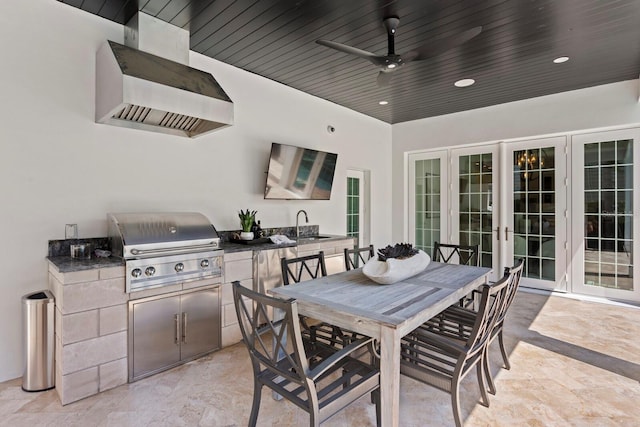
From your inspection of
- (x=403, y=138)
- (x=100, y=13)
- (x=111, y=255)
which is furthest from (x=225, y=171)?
(x=403, y=138)

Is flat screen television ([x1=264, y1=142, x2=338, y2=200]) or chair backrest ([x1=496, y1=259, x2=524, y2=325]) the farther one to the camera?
flat screen television ([x1=264, y1=142, x2=338, y2=200])

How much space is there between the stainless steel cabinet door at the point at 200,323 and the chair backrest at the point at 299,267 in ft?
2.32

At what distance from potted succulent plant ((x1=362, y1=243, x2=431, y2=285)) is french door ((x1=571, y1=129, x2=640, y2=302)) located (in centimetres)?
351

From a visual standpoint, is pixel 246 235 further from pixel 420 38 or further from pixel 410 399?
pixel 420 38

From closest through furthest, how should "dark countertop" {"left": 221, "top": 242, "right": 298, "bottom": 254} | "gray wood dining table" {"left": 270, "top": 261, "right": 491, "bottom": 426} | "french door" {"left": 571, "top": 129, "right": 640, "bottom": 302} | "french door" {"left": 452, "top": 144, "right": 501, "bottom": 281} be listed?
"gray wood dining table" {"left": 270, "top": 261, "right": 491, "bottom": 426}
"dark countertop" {"left": 221, "top": 242, "right": 298, "bottom": 254}
"french door" {"left": 571, "top": 129, "right": 640, "bottom": 302}
"french door" {"left": 452, "top": 144, "right": 501, "bottom": 281}

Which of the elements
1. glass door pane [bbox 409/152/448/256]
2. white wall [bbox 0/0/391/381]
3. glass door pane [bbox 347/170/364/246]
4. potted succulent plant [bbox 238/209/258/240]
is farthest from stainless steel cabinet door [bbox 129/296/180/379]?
glass door pane [bbox 409/152/448/256]

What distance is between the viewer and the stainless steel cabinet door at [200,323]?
2777mm

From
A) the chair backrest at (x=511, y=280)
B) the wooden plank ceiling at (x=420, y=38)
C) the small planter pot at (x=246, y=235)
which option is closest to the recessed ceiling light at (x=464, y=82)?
the wooden plank ceiling at (x=420, y=38)

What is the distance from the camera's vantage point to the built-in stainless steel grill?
252 cm

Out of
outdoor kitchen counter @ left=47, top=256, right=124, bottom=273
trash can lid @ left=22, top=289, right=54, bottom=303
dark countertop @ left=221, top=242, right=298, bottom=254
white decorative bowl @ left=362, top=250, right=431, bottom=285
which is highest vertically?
dark countertop @ left=221, top=242, right=298, bottom=254

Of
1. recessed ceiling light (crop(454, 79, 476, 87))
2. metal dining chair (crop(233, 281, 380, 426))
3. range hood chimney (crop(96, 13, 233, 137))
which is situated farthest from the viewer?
recessed ceiling light (crop(454, 79, 476, 87))

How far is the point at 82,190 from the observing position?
2.82 m

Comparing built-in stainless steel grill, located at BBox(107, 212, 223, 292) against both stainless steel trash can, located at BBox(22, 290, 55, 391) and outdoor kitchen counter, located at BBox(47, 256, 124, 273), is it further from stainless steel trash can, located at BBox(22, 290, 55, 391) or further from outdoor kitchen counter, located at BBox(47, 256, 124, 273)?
stainless steel trash can, located at BBox(22, 290, 55, 391)

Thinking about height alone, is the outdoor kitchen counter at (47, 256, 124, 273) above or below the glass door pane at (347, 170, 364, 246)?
below
